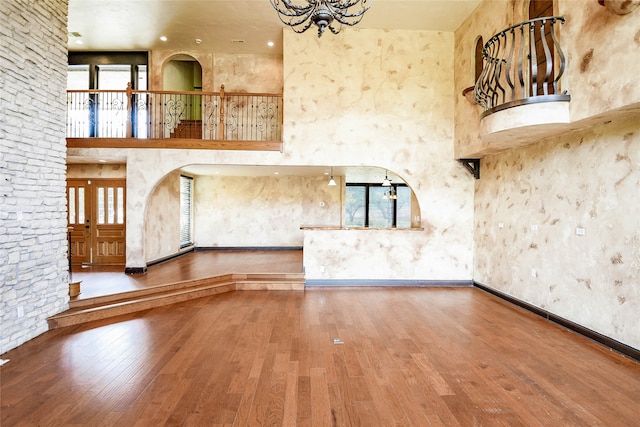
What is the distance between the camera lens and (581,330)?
4059mm

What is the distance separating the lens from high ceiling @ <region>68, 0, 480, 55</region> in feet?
20.0

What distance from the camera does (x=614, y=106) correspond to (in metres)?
3.20

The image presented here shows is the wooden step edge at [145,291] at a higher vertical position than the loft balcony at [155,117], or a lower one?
lower

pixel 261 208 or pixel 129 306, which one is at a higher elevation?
pixel 261 208

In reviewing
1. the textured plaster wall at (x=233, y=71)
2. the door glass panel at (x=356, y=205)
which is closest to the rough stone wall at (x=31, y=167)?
the textured plaster wall at (x=233, y=71)

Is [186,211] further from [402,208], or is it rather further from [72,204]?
[402,208]

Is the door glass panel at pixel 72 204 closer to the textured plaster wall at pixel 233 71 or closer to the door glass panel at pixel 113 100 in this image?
the door glass panel at pixel 113 100

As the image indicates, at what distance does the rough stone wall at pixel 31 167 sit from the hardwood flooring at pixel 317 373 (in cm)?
49

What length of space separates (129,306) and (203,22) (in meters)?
5.69

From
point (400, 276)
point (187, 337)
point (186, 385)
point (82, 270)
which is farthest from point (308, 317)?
point (82, 270)

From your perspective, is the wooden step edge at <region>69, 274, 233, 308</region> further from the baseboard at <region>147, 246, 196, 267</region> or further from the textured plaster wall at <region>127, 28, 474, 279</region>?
the baseboard at <region>147, 246, 196, 267</region>

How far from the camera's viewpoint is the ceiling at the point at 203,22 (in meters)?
6.10

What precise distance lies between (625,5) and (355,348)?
13.6 ft

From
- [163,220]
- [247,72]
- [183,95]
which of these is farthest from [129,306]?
[183,95]
